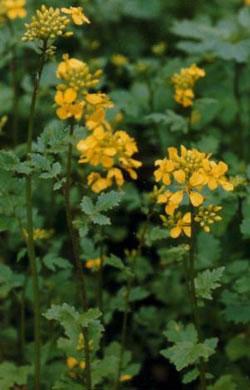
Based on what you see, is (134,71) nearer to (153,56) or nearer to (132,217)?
(132,217)

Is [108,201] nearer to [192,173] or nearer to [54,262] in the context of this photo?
[192,173]

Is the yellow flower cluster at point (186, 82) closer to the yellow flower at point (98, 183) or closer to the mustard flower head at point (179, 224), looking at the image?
the yellow flower at point (98, 183)

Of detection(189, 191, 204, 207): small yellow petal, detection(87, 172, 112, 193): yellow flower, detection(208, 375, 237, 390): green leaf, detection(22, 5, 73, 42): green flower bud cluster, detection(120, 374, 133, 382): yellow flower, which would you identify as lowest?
detection(208, 375, 237, 390): green leaf

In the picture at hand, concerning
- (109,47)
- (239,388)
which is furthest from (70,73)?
(109,47)

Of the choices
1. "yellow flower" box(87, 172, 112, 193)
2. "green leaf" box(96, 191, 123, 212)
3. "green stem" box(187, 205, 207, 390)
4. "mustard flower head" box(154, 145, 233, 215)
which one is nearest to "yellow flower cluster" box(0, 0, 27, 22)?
"yellow flower" box(87, 172, 112, 193)

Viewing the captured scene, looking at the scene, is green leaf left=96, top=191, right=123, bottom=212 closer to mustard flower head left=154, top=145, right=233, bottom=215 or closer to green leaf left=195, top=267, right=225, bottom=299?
mustard flower head left=154, top=145, right=233, bottom=215

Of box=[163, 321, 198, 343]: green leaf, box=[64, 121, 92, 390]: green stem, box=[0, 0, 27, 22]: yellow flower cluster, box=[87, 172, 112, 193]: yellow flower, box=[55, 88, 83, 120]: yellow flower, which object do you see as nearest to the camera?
box=[55, 88, 83, 120]: yellow flower

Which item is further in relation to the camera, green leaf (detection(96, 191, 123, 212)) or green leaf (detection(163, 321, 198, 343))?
green leaf (detection(163, 321, 198, 343))

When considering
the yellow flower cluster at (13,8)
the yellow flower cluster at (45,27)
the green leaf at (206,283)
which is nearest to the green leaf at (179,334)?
the green leaf at (206,283)
